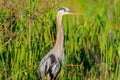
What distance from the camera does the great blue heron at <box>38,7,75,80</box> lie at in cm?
662

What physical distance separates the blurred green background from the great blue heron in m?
0.09

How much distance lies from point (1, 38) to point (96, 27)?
5.75 feet

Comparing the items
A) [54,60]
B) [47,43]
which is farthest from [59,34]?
[54,60]

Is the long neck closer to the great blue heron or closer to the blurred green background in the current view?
the great blue heron

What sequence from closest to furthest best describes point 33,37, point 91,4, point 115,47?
point 33,37 → point 115,47 → point 91,4

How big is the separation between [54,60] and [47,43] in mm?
342

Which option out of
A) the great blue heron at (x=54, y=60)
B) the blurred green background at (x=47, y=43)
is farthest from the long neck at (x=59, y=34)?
the blurred green background at (x=47, y=43)

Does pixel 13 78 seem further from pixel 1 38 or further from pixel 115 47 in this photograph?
pixel 115 47

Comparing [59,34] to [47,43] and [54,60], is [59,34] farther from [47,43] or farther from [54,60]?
[54,60]

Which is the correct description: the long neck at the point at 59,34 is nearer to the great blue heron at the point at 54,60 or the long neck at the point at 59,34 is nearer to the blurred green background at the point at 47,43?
the great blue heron at the point at 54,60

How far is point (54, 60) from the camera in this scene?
266 inches

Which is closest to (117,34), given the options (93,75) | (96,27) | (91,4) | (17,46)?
(96,27)

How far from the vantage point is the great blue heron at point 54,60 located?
662 cm

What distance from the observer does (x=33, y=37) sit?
6855 mm
